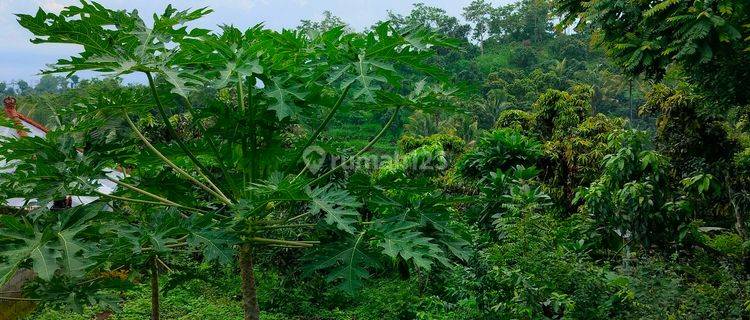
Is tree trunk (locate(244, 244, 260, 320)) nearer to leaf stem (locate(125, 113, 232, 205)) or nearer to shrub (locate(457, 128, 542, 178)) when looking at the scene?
leaf stem (locate(125, 113, 232, 205))

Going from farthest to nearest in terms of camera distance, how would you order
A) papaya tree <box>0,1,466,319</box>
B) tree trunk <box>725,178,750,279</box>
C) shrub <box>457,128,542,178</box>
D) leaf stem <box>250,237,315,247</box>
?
tree trunk <box>725,178,750,279</box>, shrub <box>457,128,542,178</box>, leaf stem <box>250,237,315,247</box>, papaya tree <box>0,1,466,319</box>

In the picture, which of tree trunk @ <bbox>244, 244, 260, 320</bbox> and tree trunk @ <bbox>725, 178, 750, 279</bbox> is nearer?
tree trunk @ <bbox>244, 244, 260, 320</bbox>

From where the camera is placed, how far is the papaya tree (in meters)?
1.78

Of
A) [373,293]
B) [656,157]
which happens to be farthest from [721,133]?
[373,293]

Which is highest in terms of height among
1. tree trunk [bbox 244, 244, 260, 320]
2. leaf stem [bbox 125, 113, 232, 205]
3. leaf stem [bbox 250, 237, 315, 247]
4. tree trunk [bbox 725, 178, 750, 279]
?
leaf stem [bbox 125, 113, 232, 205]

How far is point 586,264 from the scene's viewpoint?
394cm

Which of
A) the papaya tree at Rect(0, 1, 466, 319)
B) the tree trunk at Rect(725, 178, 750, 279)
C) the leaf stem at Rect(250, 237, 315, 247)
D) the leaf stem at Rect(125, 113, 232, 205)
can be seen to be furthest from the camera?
the tree trunk at Rect(725, 178, 750, 279)

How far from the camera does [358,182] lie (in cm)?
216

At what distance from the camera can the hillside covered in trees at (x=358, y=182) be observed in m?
1.86

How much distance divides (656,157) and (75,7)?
4.49 meters

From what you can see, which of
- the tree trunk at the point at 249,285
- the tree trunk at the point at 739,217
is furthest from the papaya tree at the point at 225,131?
the tree trunk at the point at 739,217

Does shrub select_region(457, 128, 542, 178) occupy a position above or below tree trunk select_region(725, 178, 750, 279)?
above

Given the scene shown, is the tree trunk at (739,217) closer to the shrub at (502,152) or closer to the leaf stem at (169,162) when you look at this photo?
the shrub at (502,152)

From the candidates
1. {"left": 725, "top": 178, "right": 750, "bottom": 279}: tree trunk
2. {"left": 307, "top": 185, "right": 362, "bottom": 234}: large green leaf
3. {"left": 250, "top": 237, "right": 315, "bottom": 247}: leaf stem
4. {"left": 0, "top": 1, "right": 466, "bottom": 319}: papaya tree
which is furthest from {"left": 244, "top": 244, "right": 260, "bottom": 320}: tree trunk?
{"left": 725, "top": 178, "right": 750, "bottom": 279}: tree trunk
